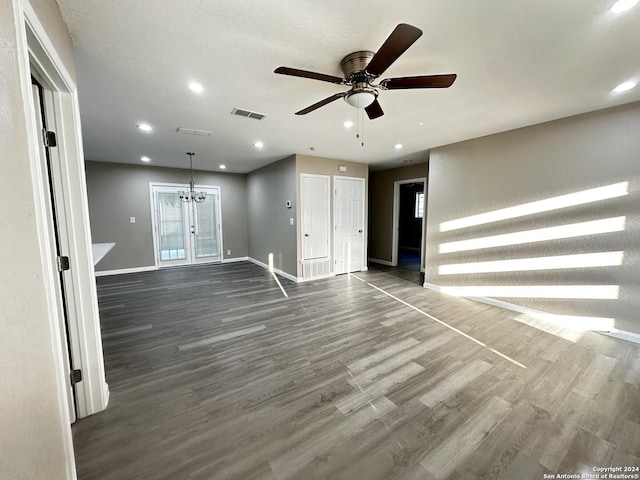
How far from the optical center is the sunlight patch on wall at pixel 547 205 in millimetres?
2943

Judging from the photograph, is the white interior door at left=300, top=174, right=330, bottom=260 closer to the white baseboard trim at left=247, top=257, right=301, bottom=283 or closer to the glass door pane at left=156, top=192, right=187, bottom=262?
the white baseboard trim at left=247, top=257, right=301, bottom=283

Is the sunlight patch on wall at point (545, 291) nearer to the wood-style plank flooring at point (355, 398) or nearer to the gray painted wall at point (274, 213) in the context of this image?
the wood-style plank flooring at point (355, 398)

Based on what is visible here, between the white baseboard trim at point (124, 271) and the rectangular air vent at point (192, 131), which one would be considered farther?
the white baseboard trim at point (124, 271)

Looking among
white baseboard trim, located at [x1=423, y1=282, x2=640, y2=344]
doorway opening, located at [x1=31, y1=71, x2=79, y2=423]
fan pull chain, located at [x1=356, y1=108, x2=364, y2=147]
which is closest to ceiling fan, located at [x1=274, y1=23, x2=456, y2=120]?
fan pull chain, located at [x1=356, y1=108, x2=364, y2=147]

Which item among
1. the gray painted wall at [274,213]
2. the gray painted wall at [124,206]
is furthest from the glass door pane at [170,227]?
the gray painted wall at [274,213]

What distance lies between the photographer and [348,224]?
19.3 ft

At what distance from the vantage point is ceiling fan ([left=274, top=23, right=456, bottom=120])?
144cm

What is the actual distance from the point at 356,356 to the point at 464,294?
273cm

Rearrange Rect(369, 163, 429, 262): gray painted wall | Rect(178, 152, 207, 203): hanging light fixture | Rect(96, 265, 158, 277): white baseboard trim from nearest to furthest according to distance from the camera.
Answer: Rect(96, 265, 158, 277): white baseboard trim < Rect(178, 152, 207, 203): hanging light fixture < Rect(369, 163, 429, 262): gray painted wall

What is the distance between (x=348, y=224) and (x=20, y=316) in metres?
5.35

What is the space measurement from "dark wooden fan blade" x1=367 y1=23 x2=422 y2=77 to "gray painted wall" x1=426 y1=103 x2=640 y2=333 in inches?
119

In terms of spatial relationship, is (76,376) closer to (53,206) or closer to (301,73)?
(53,206)

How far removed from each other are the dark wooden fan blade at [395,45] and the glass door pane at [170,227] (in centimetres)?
645

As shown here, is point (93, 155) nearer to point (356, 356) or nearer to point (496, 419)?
point (356, 356)
